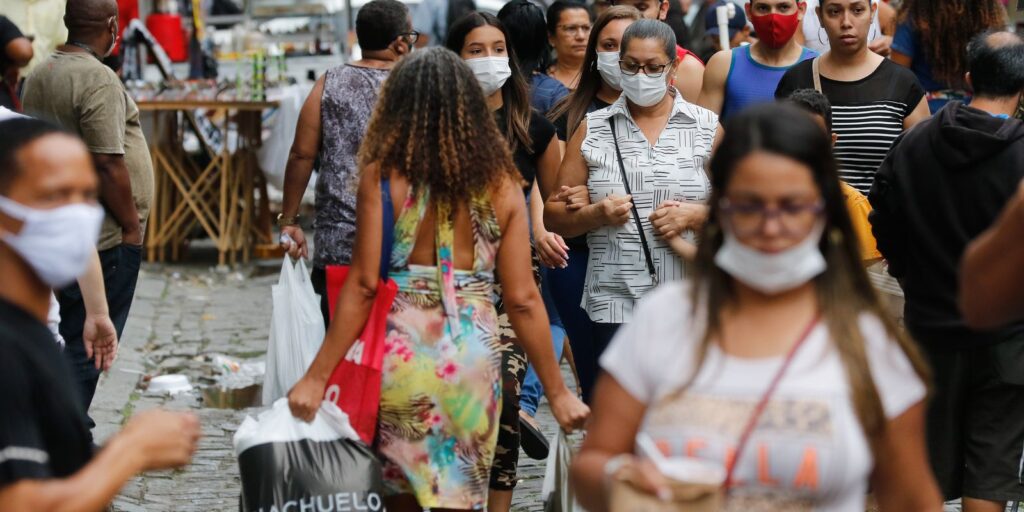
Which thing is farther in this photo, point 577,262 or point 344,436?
point 577,262

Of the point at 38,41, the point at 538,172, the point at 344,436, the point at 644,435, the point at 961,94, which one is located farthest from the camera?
Result: the point at 38,41

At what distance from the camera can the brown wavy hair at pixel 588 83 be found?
21.1 feet

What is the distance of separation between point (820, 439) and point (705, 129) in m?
2.90

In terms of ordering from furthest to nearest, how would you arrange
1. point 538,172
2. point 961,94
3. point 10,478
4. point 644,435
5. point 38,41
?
point 38,41, point 961,94, point 538,172, point 644,435, point 10,478

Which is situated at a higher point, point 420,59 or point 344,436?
point 420,59

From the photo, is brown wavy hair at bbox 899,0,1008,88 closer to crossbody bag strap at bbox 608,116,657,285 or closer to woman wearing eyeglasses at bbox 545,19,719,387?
woman wearing eyeglasses at bbox 545,19,719,387

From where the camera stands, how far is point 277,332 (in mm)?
5352

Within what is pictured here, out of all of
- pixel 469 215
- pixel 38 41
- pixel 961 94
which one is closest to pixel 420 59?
pixel 469 215

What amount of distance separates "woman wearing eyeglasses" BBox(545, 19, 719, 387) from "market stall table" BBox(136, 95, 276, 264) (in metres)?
6.51

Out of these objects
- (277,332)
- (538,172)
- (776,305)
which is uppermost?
(776,305)

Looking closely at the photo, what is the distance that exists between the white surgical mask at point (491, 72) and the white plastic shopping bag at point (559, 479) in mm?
1888

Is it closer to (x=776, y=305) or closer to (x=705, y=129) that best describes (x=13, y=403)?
(x=776, y=305)

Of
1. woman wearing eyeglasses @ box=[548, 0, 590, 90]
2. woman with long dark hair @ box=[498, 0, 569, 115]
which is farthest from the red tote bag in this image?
woman wearing eyeglasses @ box=[548, 0, 590, 90]

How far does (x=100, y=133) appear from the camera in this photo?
5926 millimetres
